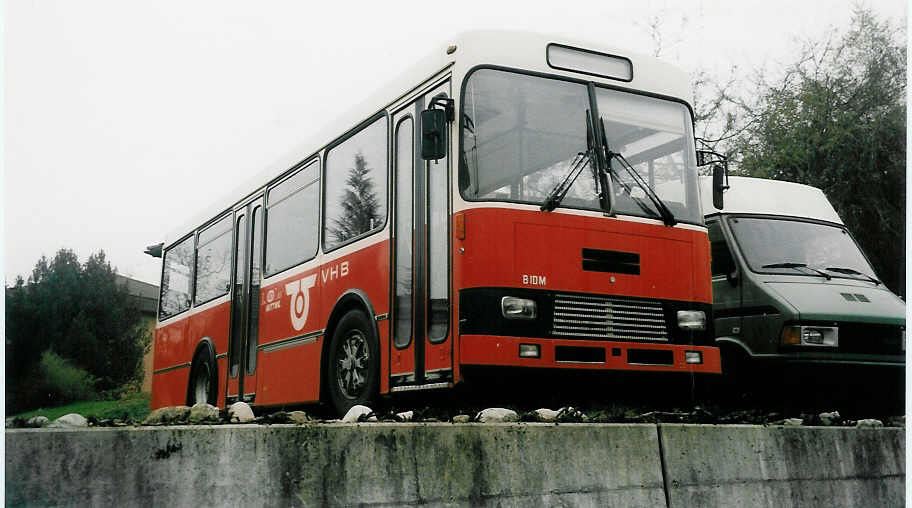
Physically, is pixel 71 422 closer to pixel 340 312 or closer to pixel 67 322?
pixel 67 322

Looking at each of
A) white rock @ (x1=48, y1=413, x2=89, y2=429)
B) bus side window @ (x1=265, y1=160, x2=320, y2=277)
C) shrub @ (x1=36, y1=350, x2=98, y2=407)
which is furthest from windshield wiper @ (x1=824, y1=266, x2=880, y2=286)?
white rock @ (x1=48, y1=413, x2=89, y2=429)

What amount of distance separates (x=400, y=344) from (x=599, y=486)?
2307mm

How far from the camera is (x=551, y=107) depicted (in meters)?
6.32

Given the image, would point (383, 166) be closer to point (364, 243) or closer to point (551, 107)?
point (364, 243)

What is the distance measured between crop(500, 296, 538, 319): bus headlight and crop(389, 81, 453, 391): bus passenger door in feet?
1.15

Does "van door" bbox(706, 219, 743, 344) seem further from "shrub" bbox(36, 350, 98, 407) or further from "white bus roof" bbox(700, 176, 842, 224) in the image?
"shrub" bbox(36, 350, 98, 407)

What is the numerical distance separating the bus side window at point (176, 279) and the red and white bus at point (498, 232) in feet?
0.12

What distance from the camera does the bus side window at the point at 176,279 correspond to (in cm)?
639

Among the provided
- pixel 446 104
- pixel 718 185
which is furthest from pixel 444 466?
pixel 718 185

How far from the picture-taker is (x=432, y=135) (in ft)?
20.0

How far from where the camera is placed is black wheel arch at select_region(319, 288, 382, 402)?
670cm

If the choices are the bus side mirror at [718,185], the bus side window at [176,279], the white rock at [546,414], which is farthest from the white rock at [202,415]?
the bus side mirror at [718,185]

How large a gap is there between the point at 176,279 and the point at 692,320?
381 cm

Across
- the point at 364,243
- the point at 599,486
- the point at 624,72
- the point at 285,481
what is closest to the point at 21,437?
the point at 285,481
